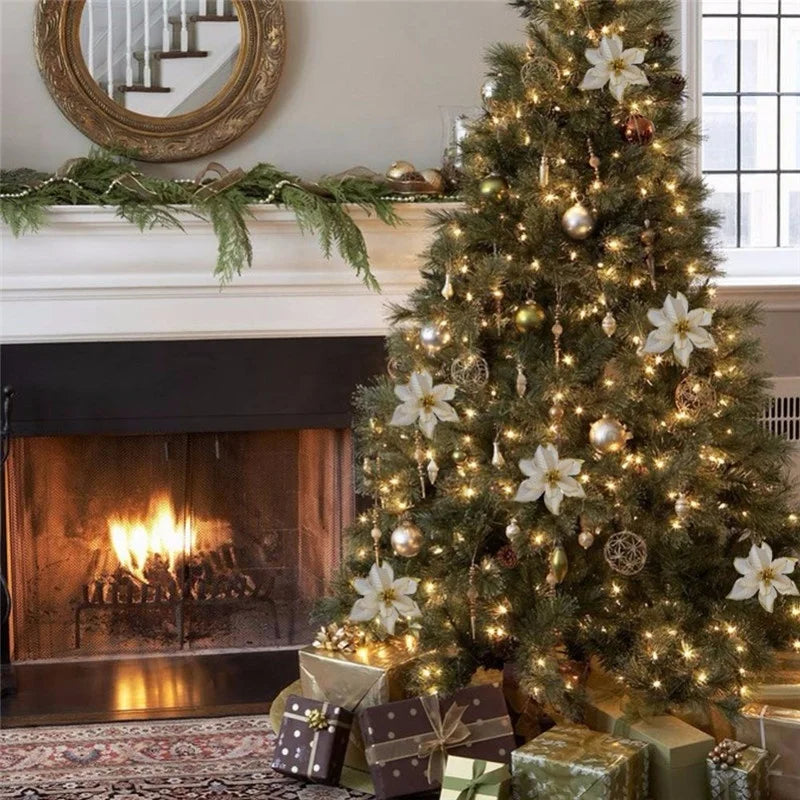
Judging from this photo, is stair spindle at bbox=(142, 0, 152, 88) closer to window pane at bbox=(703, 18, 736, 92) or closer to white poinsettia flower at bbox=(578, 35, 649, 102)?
white poinsettia flower at bbox=(578, 35, 649, 102)

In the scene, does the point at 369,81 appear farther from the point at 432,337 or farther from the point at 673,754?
the point at 673,754

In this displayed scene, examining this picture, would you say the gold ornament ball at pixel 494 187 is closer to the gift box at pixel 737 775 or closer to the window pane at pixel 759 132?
the gift box at pixel 737 775

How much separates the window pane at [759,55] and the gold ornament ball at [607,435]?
6.05 feet

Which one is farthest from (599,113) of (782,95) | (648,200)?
(782,95)

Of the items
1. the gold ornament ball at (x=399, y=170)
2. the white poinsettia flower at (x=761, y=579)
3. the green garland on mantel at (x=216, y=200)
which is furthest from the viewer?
the gold ornament ball at (x=399, y=170)

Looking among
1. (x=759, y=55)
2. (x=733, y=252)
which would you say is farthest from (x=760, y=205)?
(x=759, y=55)

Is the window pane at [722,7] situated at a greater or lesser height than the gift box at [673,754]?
greater

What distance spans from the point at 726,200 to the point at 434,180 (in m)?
1.19

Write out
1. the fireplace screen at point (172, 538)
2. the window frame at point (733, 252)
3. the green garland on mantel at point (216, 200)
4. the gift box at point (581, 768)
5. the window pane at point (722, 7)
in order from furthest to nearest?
the window pane at point (722, 7) → the window frame at point (733, 252) → the fireplace screen at point (172, 538) → the green garland on mantel at point (216, 200) → the gift box at point (581, 768)

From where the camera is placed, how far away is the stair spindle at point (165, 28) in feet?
10.1

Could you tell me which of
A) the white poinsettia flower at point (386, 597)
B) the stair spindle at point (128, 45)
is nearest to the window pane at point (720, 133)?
the stair spindle at point (128, 45)

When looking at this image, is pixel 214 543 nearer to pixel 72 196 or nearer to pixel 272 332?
pixel 272 332

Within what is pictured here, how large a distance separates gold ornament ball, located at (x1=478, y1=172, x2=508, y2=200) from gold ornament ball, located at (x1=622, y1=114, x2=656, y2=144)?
266mm

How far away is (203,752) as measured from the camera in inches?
106
